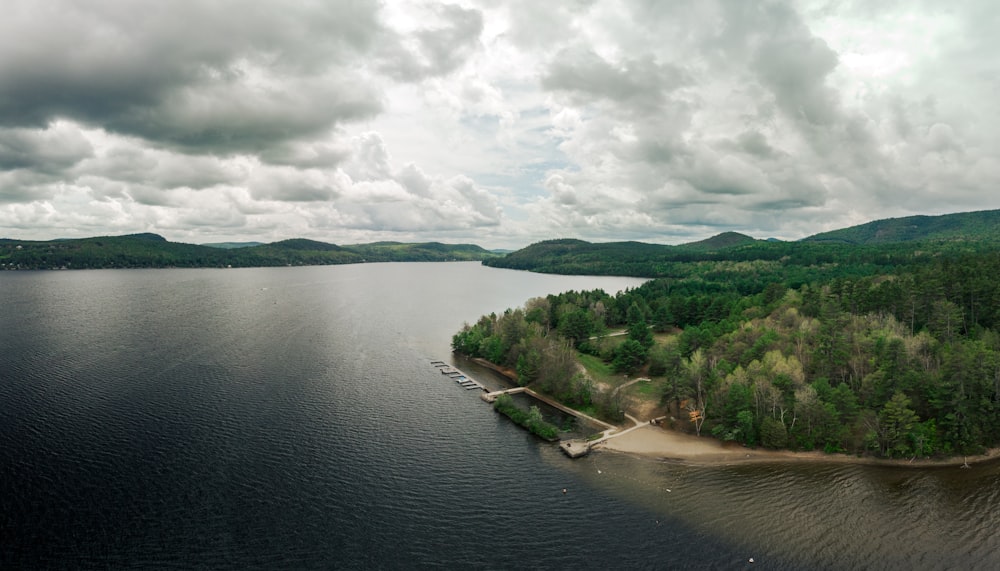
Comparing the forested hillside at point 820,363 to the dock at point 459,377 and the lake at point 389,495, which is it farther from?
the dock at point 459,377

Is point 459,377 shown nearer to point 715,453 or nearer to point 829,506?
point 715,453

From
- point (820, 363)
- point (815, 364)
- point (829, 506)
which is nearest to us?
point (829, 506)

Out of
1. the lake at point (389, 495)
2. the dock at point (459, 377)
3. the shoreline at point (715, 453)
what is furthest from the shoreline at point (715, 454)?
the dock at point (459, 377)

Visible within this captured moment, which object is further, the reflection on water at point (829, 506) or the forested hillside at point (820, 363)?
the forested hillside at point (820, 363)

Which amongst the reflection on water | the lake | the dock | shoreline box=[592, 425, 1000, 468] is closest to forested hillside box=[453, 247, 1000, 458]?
shoreline box=[592, 425, 1000, 468]

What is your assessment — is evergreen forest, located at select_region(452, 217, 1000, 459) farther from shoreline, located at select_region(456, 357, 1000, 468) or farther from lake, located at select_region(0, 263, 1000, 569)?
lake, located at select_region(0, 263, 1000, 569)

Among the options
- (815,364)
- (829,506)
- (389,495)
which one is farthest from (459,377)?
(829,506)
